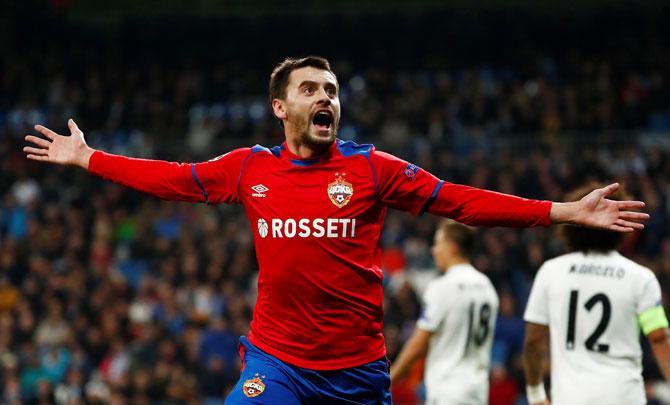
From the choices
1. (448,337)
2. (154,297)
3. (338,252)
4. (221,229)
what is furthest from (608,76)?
(338,252)

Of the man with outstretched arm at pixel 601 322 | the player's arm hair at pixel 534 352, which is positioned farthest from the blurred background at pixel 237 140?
the man with outstretched arm at pixel 601 322

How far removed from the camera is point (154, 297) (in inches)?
561

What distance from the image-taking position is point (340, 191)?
14.7ft

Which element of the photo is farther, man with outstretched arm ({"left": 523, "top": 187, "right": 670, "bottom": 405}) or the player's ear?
man with outstretched arm ({"left": 523, "top": 187, "right": 670, "bottom": 405})

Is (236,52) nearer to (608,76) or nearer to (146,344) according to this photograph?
(608,76)

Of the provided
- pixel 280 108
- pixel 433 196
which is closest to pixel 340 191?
pixel 433 196

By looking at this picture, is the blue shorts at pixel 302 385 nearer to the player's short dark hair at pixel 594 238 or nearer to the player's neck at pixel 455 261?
the player's short dark hair at pixel 594 238

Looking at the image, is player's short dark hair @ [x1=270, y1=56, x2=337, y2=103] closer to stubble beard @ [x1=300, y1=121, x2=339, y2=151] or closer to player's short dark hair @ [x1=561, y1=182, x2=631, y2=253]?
stubble beard @ [x1=300, y1=121, x2=339, y2=151]

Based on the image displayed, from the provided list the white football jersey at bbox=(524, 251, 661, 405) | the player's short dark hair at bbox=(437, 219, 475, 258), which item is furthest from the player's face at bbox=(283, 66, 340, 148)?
the player's short dark hair at bbox=(437, 219, 475, 258)

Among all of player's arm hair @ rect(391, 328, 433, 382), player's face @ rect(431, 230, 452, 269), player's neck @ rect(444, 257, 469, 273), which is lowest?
player's arm hair @ rect(391, 328, 433, 382)

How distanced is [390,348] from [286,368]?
7.09 metres

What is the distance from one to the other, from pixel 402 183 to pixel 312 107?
56 centimetres

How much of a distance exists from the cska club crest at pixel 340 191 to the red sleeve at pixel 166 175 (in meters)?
0.48

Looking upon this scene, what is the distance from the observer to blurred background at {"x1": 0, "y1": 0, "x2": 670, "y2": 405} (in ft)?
42.0
